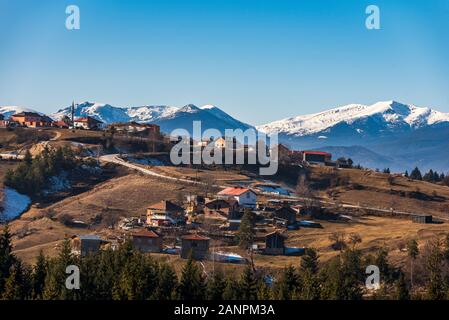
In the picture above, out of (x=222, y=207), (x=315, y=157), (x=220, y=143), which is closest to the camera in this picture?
(x=222, y=207)

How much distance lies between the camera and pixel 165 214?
72375mm

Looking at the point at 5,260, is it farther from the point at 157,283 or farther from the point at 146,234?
the point at 146,234

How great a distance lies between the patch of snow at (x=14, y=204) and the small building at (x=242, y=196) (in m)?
20.1

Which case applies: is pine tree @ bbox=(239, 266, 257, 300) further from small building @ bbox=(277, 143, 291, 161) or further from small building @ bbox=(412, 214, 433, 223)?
small building @ bbox=(277, 143, 291, 161)

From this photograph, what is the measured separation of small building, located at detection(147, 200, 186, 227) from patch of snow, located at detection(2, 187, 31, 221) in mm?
13434

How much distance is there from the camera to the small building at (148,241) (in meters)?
62.1

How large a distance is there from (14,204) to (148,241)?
23.0 metres

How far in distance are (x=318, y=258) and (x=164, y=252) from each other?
39.9ft

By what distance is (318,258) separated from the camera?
5947cm

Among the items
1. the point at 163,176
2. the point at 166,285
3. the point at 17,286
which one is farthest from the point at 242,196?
the point at 17,286

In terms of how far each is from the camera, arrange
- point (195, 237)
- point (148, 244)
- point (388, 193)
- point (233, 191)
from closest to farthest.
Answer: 1. point (195, 237)
2. point (148, 244)
3. point (233, 191)
4. point (388, 193)

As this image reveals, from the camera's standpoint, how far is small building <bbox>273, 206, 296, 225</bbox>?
243 ft

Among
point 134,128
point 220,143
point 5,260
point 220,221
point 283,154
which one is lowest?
point 5,260

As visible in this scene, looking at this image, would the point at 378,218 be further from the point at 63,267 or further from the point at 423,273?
the point at 63,267
